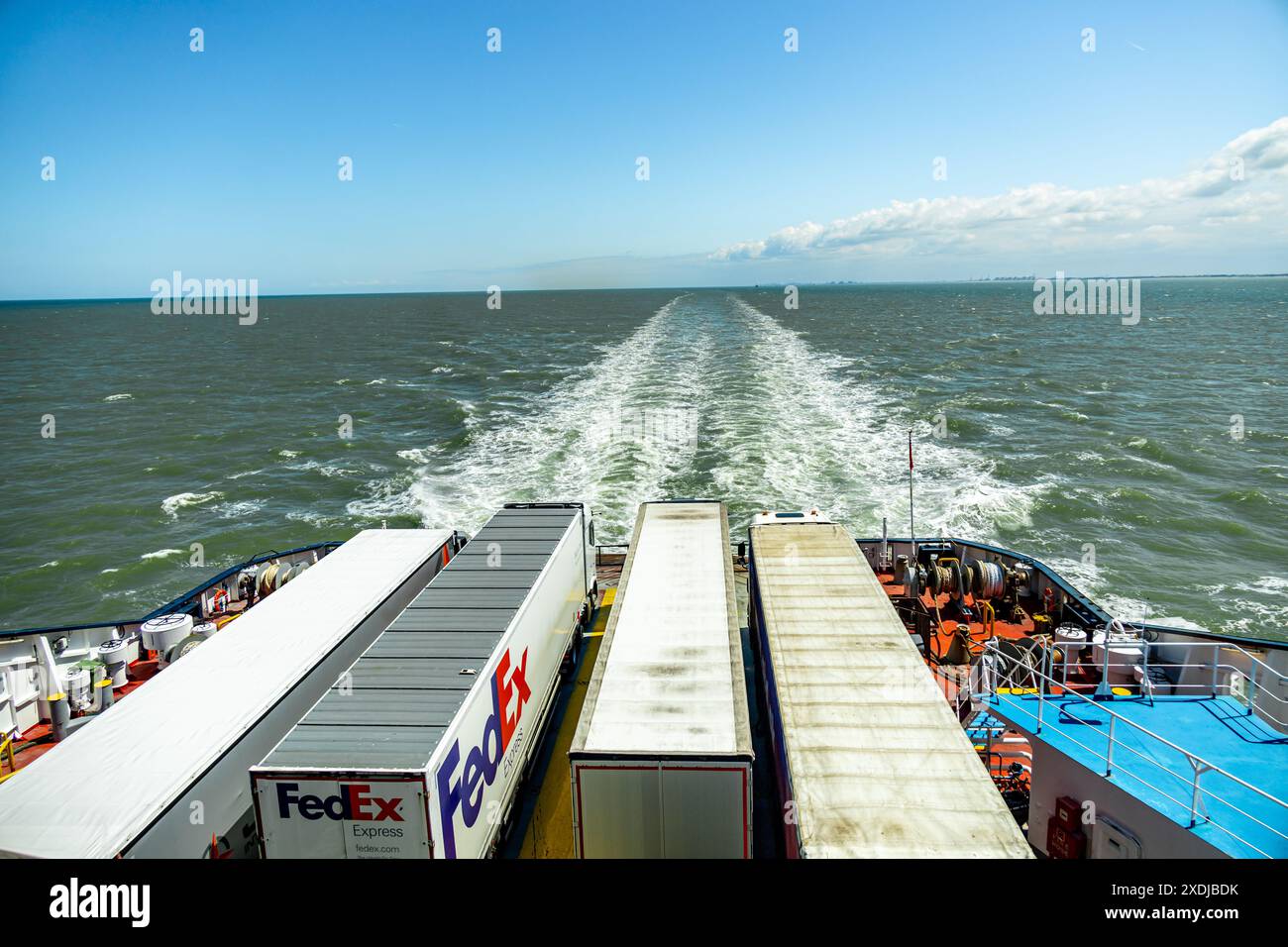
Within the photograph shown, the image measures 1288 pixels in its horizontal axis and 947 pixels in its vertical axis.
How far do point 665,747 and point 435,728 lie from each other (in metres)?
3.08

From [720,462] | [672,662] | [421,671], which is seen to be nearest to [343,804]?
[421,671]

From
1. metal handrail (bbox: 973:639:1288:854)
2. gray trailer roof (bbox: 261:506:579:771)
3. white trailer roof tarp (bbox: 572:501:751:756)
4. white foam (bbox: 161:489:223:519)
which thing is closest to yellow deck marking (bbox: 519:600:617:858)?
white trailer roof tarp (bbox: 572:501:751:756)

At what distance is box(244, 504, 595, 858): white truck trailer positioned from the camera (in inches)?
356

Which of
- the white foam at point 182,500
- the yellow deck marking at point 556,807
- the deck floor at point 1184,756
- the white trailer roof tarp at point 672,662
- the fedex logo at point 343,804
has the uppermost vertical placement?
the white trailer roof tarp at point 672,662

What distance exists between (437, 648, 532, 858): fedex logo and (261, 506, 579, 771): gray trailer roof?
1.47ft

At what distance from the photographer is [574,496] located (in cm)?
3700

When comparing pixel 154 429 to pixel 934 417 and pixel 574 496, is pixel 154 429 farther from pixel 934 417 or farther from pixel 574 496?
pixel 934 417

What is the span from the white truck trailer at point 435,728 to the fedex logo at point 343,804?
12mm

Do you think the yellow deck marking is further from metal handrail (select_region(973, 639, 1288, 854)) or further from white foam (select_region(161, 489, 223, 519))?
white foam (select_region(161, 489, 223, 519))

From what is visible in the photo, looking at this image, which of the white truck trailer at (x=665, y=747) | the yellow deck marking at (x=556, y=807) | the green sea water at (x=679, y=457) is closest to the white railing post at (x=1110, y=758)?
the white truck trailer at (x=665, y=747)

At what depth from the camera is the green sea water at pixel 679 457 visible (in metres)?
34.4

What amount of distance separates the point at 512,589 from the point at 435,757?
17.4 ft

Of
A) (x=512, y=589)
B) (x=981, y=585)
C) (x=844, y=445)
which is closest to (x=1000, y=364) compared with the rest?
(x=844, y=445)

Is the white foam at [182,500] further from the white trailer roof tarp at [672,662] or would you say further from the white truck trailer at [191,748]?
the white trailer roof tarp at [672,662]
